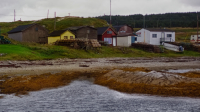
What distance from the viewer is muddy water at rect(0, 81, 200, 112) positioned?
15.3 metres

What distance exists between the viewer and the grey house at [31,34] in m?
56.0

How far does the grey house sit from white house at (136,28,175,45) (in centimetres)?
2612

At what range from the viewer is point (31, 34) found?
186 feet

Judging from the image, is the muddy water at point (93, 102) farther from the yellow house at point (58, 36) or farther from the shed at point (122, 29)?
the shed at point (122, 29)

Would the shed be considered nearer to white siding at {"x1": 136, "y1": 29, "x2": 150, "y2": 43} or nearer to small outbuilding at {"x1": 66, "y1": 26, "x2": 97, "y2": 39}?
white siding at {"x1": 136, "y1": 29, "x2": 150, "y2": 43}

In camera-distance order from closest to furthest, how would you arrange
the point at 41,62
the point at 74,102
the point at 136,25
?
the point at 74,102
the point at 41,62
the point at 136,25

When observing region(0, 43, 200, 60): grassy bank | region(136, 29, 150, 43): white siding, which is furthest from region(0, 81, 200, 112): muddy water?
region(136, 29, 150, 43): white siding

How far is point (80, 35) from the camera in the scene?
59.0m

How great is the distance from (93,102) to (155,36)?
54.7 meters

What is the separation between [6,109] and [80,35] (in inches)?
1754

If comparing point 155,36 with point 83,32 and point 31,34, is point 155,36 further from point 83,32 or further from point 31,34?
point 31,34

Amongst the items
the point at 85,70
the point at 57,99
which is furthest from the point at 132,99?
the point at 85,70

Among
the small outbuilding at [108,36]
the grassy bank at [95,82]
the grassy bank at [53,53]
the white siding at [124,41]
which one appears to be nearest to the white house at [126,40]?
the white siding at [124,41]

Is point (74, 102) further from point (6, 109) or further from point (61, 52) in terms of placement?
point (61, 52)
